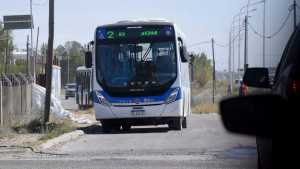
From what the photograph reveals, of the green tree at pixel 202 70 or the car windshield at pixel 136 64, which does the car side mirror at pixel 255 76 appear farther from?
the green tree at pixel 202 70

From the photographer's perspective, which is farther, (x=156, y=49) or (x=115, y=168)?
(x=156, y=49)

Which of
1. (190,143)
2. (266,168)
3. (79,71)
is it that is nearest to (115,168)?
(190,143)

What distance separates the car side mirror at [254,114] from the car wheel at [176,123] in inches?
703

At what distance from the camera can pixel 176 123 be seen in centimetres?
2088

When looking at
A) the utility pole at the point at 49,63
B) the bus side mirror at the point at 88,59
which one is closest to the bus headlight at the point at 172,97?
the bus side mirror at the point at 88,59

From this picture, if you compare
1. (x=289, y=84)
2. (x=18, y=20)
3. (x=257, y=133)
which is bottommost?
(x=257, y=133)

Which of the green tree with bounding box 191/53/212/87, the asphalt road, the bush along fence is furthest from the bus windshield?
the green tree with bounding box 191/53/212/87

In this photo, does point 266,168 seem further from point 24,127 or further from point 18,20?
point 18,20

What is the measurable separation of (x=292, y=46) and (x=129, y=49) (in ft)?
57.5

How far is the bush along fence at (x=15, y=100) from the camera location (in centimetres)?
2189

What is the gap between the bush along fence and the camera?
21891 millimetres

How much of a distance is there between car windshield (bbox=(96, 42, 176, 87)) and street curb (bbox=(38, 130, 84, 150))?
1806mm

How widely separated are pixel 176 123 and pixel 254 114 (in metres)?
18.3

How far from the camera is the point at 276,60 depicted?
3.21 meters
